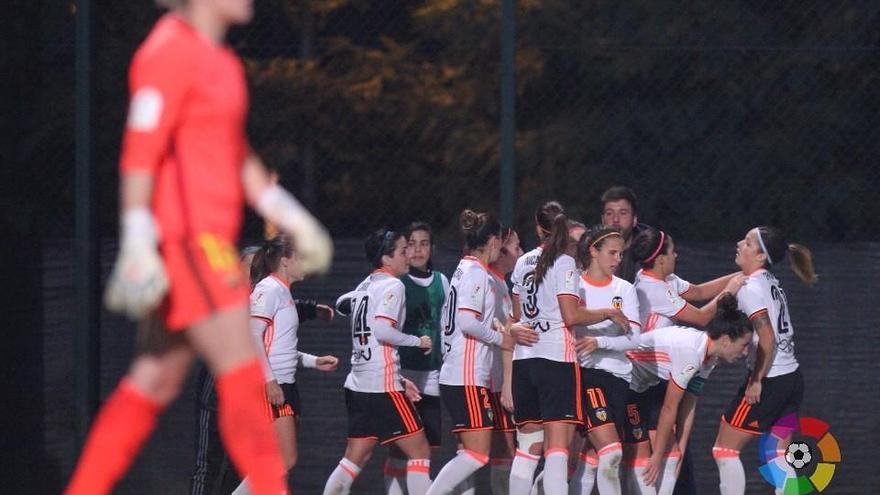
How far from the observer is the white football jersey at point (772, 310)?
7426mm

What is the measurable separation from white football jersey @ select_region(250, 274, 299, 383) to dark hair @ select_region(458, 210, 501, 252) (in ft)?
3.13

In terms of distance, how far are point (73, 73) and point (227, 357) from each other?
15.7ft

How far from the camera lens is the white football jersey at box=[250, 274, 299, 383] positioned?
7207 millimetres

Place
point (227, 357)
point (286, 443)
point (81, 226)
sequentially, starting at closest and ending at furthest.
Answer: point (227, 357) → point (286, 443) → point (81, 226)

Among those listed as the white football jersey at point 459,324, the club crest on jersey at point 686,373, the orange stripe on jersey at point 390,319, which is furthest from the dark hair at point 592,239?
the orange stripe on jersey at point 390,319

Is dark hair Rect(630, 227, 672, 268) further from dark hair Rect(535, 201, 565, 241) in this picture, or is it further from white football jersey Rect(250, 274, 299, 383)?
white football jersey Rect(250, 274, 299, 383)

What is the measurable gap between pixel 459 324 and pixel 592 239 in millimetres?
787

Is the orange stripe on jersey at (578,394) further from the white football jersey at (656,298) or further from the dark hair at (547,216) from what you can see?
the dark hair at (547,216)

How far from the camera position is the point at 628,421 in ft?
25.4

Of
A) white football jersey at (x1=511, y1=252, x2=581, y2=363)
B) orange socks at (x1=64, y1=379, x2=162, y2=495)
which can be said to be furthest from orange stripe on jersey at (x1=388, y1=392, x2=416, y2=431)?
orange socks at (x1=64, y1=379, x2=162, y2=495)

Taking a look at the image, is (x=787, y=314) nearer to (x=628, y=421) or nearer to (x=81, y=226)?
(x=628, y=421)

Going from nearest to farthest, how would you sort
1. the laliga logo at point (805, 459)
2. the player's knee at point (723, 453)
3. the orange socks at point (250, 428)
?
the orange socks at point (250, 428) < the player's knee at point (723, 453) < the laliga logo at point (805, 459)

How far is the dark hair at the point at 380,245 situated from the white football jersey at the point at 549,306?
67 centimetres

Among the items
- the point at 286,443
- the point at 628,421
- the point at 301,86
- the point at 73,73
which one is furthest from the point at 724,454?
the point at 73,73
